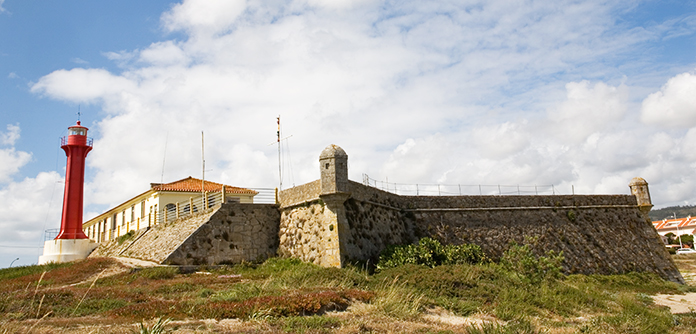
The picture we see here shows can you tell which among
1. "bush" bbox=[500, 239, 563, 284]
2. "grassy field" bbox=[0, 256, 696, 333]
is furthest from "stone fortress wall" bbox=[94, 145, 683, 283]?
"bush" bbox=[500, 239, 563, 284]

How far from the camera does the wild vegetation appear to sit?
959cm

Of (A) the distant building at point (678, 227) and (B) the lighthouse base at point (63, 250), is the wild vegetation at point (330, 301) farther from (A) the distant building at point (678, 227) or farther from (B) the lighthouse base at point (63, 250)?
(A) the distant building at point (678, 227)

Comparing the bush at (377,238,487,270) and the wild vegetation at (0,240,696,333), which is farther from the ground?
the bush at (377,238,487,270)

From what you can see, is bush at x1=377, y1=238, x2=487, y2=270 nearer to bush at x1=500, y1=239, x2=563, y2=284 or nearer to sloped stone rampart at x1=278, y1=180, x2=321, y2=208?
bush at x1=500, y1=239, x2=563, y2=284

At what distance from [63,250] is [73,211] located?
248 cm

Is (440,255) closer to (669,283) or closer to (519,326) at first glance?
(519,326)

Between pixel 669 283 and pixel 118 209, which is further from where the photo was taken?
pixel 118 209

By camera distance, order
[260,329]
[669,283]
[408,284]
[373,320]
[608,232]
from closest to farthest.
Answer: [260,329], [373,320], [408,284], [669,283], [608,232]

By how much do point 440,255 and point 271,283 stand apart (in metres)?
8.08

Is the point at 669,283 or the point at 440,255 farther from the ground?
the point at 440,255

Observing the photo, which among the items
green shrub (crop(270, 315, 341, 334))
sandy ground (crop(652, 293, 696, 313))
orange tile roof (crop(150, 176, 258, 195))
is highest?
orange tile roof (crop(150, 176, 258, 195))

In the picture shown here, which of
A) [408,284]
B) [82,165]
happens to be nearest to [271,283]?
[408,284]

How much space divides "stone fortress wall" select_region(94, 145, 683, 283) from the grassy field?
1258 millimetres

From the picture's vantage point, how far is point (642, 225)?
28.9m
